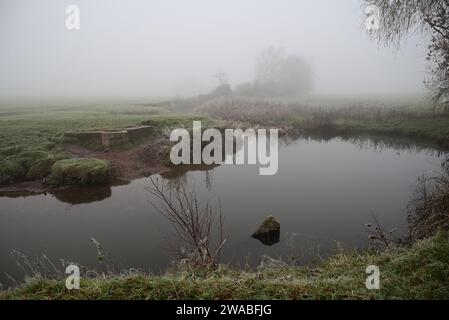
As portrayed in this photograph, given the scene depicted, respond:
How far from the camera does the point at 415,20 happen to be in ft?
28.0

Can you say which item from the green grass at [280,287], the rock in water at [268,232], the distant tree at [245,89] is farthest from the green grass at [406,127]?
the distant tree at [245,89]

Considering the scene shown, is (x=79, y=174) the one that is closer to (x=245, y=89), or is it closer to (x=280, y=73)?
(x=245, y=89)

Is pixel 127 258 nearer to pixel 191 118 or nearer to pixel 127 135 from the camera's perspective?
pixel 127 135

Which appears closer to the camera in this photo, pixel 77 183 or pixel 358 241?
pixel 358 241

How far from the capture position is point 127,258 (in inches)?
259

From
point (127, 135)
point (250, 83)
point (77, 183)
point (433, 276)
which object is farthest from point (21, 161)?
point (250, 83)

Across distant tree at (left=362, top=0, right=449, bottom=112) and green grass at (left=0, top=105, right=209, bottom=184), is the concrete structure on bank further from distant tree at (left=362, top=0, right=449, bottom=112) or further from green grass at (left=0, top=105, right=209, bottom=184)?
distant tree at (left=362, top=0, right=449, bottom=112)

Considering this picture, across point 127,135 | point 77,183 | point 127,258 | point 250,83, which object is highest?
point 250,83

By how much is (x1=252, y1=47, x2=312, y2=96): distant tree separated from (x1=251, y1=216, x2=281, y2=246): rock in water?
179 ft

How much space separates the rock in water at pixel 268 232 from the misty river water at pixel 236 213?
0.54 feet

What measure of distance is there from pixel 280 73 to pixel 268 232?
6284 cm

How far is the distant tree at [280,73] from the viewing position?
62.4m
